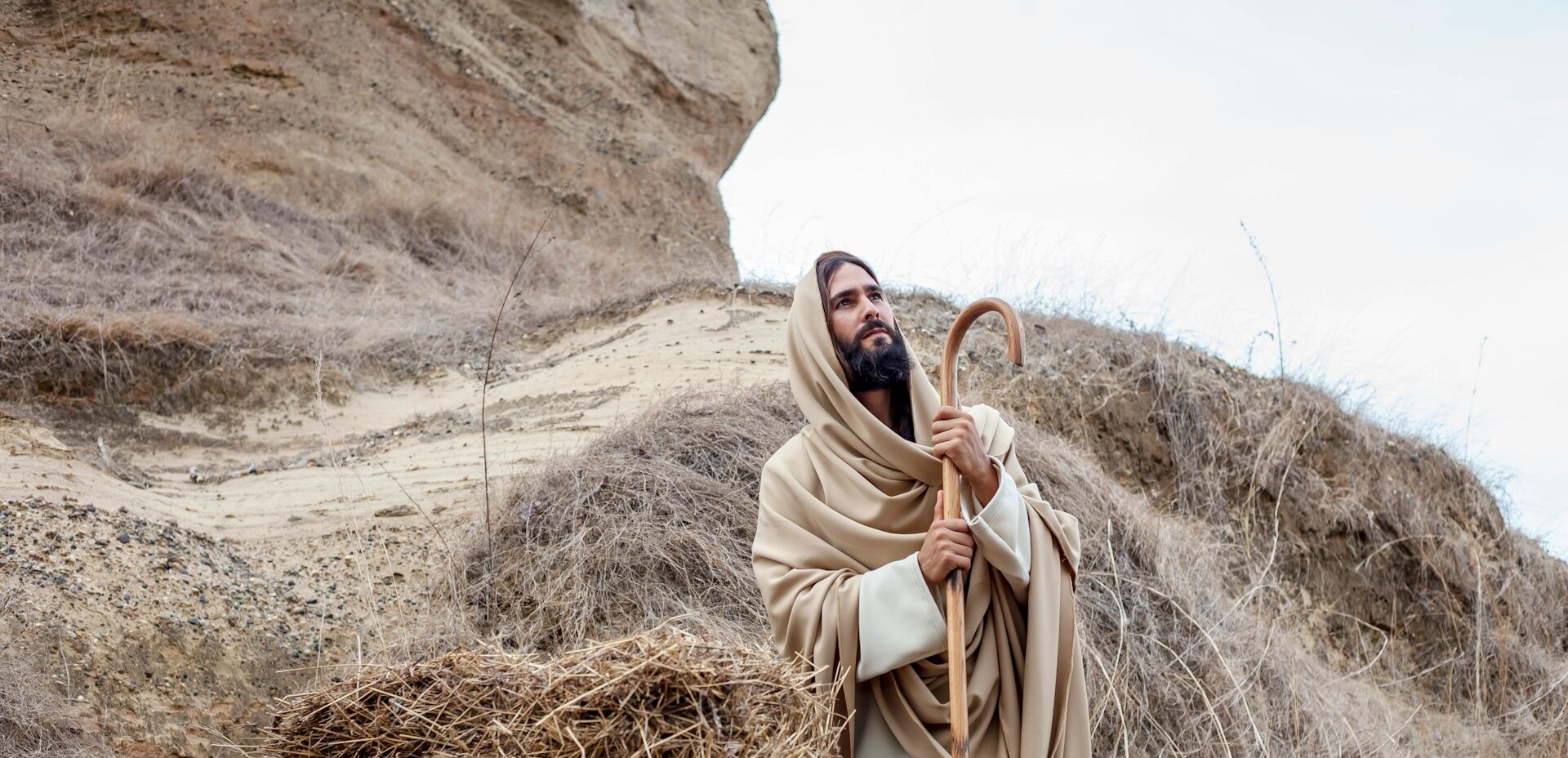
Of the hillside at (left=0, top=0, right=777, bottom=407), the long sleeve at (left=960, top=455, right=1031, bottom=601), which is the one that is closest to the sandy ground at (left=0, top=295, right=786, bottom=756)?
the hillside at (left=0, top=0, right=777, bottom=407)

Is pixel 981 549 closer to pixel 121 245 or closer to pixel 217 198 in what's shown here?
pixel 121 245

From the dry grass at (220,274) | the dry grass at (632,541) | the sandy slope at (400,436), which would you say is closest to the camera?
the dry grass at (632,541)

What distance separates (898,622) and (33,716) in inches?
109

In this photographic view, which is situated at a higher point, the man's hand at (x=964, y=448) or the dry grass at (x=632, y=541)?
the man's hand at (x=964, y=448)

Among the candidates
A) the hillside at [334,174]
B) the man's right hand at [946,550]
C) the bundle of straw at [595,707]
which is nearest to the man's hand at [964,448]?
the man's right hand at [946,550]

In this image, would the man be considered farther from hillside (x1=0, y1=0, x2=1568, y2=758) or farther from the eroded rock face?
the eroded rock face

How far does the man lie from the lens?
8.75ft

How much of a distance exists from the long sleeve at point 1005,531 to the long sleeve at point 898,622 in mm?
155

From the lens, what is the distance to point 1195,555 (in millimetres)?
5875

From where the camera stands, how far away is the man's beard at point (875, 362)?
9.62 ft

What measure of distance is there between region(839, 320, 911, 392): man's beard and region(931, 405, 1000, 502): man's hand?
0.67 ft

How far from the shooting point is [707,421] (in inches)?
219

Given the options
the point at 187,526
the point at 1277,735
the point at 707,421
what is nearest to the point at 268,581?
the point at 187,526

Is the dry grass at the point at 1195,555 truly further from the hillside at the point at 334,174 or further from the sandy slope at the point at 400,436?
the hillside at the point at 334,174
